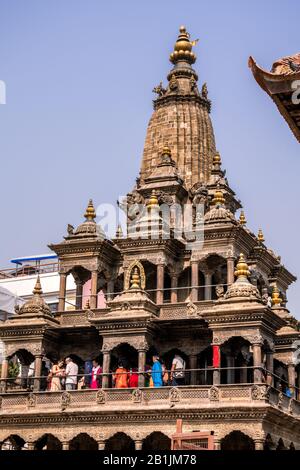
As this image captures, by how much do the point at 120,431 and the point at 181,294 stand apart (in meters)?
7.79

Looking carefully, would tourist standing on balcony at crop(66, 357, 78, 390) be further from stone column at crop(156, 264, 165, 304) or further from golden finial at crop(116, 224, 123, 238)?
golden finial at crop(116, 224, 123, 238)

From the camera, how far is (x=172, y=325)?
4172 cm

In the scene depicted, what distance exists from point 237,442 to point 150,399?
4012 millimetres

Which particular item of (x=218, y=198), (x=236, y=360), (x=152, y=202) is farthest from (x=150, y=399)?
(x=218, y=198)

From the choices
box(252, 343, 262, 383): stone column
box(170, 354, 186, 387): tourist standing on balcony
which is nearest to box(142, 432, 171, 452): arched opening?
box(170, 354, 186, 387): tourist standing on balcony

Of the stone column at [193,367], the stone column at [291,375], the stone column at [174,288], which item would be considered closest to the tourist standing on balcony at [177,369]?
the stone column at [193,367]

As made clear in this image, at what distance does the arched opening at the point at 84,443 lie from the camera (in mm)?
42188

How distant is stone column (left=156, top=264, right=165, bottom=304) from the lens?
4316 centimetres

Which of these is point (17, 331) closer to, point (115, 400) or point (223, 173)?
point (115, 400)

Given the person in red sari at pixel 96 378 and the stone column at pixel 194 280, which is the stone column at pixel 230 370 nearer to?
the stone column at pixel 194 280

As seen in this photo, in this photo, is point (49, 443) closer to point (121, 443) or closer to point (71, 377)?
point (121, 443)

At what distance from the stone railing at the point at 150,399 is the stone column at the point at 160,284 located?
5034 mm

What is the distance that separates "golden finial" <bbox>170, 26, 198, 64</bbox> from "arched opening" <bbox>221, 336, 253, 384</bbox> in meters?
16.9

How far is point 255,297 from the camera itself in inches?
1563
